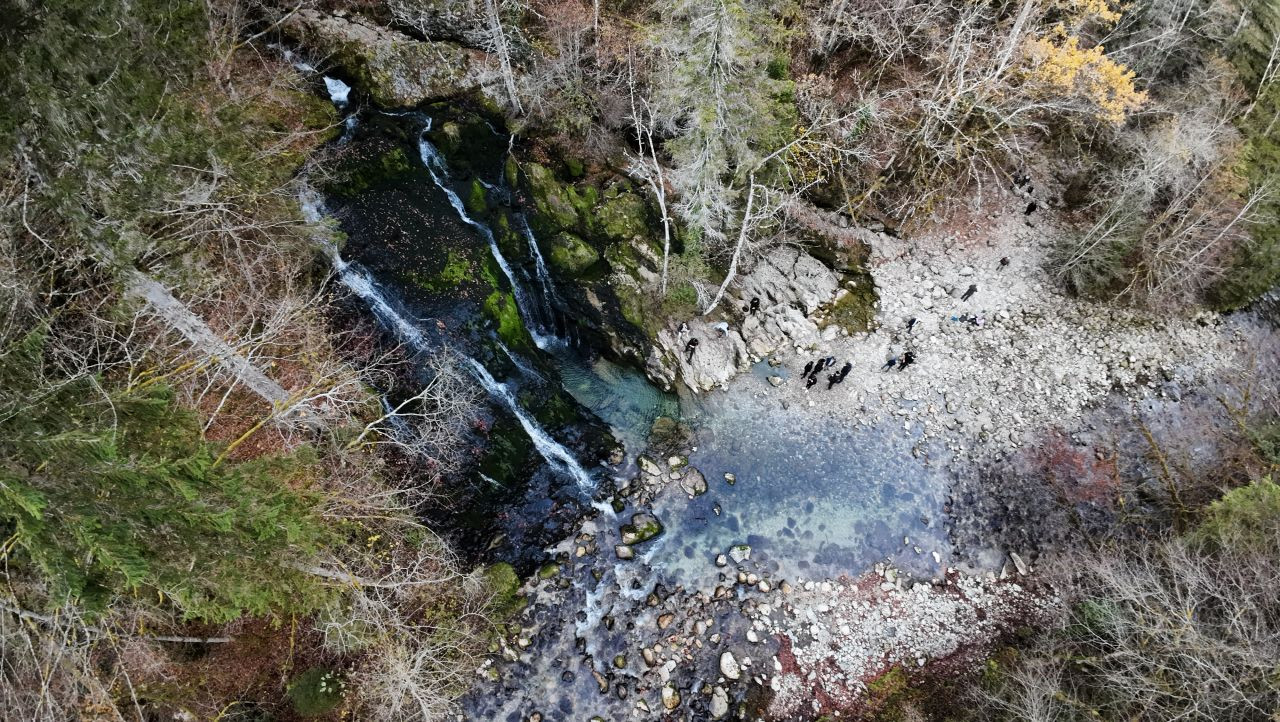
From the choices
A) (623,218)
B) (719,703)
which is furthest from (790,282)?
(719,703)

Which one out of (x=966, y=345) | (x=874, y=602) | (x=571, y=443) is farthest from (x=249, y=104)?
(x=966, y=345)

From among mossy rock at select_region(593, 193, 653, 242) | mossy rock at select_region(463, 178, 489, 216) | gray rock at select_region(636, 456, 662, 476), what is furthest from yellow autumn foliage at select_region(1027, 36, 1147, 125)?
mossy rock at select_region(463, 178, 489, 216)

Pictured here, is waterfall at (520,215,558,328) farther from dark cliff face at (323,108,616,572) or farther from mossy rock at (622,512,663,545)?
mossy rock at (622,512,663,545)

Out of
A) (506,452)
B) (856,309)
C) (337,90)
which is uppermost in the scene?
A: (337,90)

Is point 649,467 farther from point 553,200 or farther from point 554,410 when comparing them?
point 553,200

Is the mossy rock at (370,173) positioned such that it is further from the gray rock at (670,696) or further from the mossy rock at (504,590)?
the gray rock at (670,696)

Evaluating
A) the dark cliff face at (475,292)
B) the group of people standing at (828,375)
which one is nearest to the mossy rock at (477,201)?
the dark cliff face at (475,292)
